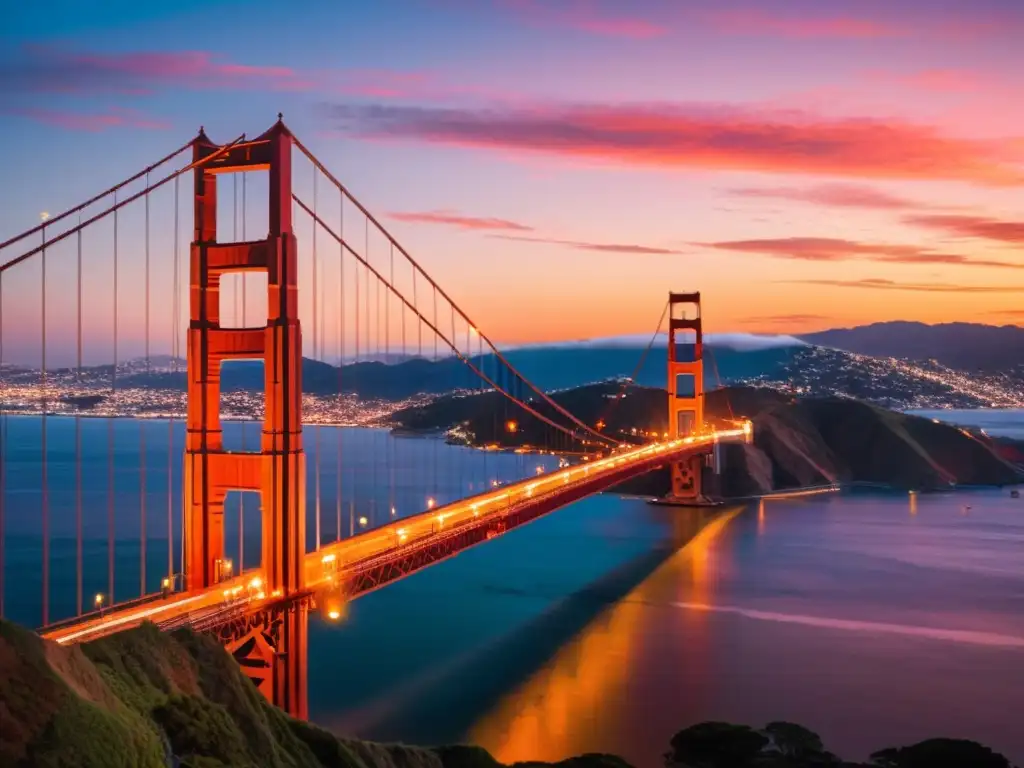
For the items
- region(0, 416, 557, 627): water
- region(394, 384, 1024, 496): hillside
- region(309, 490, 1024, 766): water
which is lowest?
region(309, 490, 1024, 766): water

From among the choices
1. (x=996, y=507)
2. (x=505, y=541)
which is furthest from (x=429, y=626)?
(x=996, y=507)

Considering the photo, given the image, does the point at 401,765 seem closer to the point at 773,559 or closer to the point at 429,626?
the point at 429,626

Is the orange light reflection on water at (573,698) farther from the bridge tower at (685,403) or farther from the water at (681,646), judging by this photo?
the bridge tower at (685,403)

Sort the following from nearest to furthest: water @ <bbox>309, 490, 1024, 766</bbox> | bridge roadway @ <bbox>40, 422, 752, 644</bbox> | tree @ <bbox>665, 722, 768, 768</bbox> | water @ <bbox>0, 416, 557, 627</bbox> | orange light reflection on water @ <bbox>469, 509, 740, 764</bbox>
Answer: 1. bridge roadway @ <bbox>40, 422, 752, 644</bbox>
2. tree @ <bbox>665, 722, 768, 768</bbox>
3. orange light reflection on water @ <bbox>469, 509, 740, 764</bbox>
4. water @ <bbox>309, 490, 1024, 766</bbox>
5. water @ <bbox>0, 416, 557, 627</bbox>

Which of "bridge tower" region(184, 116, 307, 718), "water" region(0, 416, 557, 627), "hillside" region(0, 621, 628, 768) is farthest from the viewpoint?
"water" region(0, 416, 557, 627)

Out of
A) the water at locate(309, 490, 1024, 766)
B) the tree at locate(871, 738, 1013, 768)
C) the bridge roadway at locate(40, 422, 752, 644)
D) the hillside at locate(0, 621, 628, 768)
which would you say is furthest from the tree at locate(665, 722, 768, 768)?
the hillside at locate(0, 621, 628, 768)

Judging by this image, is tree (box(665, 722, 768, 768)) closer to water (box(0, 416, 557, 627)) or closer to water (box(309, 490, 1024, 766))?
water (box(309, 490, 1024, 766))

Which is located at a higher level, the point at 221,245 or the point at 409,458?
the point at 221,245
